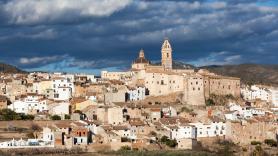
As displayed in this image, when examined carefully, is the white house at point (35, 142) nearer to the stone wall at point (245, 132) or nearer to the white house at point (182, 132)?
the white house at point (182, 132)

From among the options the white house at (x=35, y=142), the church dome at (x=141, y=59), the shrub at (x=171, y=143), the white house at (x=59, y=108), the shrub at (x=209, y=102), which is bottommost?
the shrub at (x=171, y=143)

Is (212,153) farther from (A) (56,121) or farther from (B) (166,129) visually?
(A) (56,121)

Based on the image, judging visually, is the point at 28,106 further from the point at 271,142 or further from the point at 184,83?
the point at 271,142

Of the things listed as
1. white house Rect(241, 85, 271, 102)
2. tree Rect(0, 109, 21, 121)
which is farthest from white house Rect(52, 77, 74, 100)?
white house Rect(241, 85, 271, 102)

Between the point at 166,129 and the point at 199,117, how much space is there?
648 centimetres

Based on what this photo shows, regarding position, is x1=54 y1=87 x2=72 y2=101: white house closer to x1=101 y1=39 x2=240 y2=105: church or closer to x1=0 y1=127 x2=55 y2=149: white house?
x1=101 y1=39 x2=240 y2=105: church

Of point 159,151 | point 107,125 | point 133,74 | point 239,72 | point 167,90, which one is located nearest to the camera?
point 159,151

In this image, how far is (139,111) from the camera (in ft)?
207

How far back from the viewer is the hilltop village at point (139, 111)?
181ft

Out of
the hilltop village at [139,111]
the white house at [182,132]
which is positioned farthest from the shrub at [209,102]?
the white house at [182,132]

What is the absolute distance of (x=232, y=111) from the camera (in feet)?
216

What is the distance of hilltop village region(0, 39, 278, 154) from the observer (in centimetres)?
5528

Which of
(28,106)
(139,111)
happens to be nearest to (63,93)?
(28,106)

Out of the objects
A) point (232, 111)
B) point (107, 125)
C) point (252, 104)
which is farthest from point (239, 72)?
point (107, 125)
